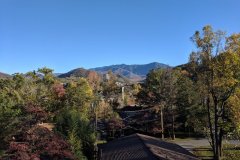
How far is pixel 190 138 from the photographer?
51.6 meters

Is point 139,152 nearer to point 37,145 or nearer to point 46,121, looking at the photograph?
point 37,145

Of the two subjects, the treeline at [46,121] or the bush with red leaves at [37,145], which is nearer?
the bush with red leaves at [37,145]

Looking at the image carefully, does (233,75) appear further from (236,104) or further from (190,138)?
(190,138)

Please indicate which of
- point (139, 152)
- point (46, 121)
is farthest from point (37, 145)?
point (46, 121)

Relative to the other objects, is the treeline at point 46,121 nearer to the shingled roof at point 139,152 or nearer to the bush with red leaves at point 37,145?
the bush with red leaves at point 37,145

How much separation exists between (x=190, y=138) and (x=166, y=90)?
800 centimetres

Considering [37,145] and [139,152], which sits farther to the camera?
[139,152]

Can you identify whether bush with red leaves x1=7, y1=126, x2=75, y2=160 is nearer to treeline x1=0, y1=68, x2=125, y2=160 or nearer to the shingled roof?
treeline x1=0, y1=68, x2=125, y2=160

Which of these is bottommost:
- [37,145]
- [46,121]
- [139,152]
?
[139,152]

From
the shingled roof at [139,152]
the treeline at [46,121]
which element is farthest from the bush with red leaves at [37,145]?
the shingled roof at [139,152]

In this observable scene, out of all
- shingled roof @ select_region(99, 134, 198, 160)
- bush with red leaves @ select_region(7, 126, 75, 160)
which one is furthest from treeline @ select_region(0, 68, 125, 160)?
shingled roof @ select_region(99, 134, 198, 160)

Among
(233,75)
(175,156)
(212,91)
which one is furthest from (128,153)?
(233,75)

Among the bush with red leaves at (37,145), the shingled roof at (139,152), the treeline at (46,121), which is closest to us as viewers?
the bush with red leaves at (37,145)

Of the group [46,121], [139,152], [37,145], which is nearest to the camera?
[37,145]
